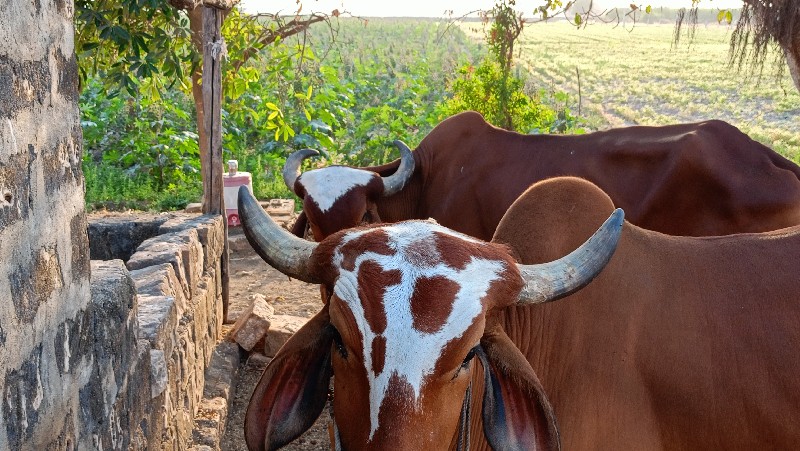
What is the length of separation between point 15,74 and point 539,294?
1.68m

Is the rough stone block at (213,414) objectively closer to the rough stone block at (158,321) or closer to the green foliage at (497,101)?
the rough stone block at (158,321)

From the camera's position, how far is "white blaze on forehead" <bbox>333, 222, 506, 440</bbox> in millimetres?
2234

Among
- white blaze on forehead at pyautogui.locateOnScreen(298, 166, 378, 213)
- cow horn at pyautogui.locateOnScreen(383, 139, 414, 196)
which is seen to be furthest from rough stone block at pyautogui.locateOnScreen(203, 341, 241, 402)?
cow horn at pyautogui.locateOnScreen(383, 139, 414, 196)

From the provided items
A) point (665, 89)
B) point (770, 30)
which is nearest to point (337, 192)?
point (770, 30)

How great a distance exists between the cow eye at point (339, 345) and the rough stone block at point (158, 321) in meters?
1.26

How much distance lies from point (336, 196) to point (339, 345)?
3762 millimetres

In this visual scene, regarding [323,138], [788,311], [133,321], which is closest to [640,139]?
[788,311]

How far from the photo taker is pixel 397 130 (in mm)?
15305

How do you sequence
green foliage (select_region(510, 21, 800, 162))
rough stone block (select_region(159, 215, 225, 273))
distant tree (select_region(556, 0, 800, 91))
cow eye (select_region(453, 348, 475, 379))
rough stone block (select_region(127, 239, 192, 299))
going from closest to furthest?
cow eye (select_region(453, 348, 475, 379)) < rough stone block (select_region(127, 239, 192, 299)) < rough stone block (select_region(159, 215, 225, 273)) < distant tree (select_region(556, 0, 800, 91)) < green foliage (select_region(510, 21, 800, 162))

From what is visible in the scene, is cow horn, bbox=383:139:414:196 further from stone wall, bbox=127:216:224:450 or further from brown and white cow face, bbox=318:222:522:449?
brown and white cow face, bbox=318:222:522:449

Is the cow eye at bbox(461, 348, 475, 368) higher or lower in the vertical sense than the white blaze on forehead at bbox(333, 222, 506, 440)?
lower

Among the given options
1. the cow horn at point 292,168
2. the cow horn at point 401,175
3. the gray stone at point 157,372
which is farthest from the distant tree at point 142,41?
the gray stone at point 157,372

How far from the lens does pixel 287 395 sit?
2.72 m

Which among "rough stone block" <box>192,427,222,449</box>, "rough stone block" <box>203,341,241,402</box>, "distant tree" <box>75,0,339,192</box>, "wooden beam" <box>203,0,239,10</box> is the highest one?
"wooden beam" <box>203,0,239,10</box>
